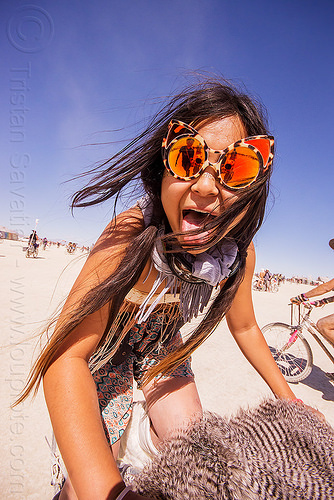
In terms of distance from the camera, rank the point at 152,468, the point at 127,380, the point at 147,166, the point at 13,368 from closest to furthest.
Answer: the point at 152,468
the point at 147,166
the point at 127,380
the point at 13,368

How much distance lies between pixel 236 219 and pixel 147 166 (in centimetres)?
61

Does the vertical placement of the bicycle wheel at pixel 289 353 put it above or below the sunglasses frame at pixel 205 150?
below

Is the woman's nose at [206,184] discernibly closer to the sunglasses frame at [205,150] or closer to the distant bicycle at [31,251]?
the sunglasses frame at [205,150]

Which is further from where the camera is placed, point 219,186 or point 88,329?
point 219,186

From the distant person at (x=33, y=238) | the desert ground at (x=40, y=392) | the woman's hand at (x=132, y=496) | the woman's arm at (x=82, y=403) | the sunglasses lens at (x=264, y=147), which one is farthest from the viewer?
the distant person at (x=33, y=238)

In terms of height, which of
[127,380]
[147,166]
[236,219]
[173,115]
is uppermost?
[173,115]

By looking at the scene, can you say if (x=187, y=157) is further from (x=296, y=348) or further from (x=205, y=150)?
(x=296, y=348)

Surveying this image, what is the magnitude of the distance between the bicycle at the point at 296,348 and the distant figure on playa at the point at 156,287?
3786 mm

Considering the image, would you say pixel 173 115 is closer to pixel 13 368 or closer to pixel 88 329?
pixel 88 329

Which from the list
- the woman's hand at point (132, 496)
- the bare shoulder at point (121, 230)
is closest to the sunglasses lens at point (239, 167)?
the bare shoulder at point (121, 230)

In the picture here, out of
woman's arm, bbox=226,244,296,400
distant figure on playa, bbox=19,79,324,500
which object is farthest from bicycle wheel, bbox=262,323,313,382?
distant figure on playa, bbox=19,79,324,500

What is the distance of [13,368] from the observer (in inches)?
134

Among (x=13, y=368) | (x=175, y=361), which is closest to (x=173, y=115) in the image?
(x=175, y=361)

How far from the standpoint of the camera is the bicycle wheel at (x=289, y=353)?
4680mm
